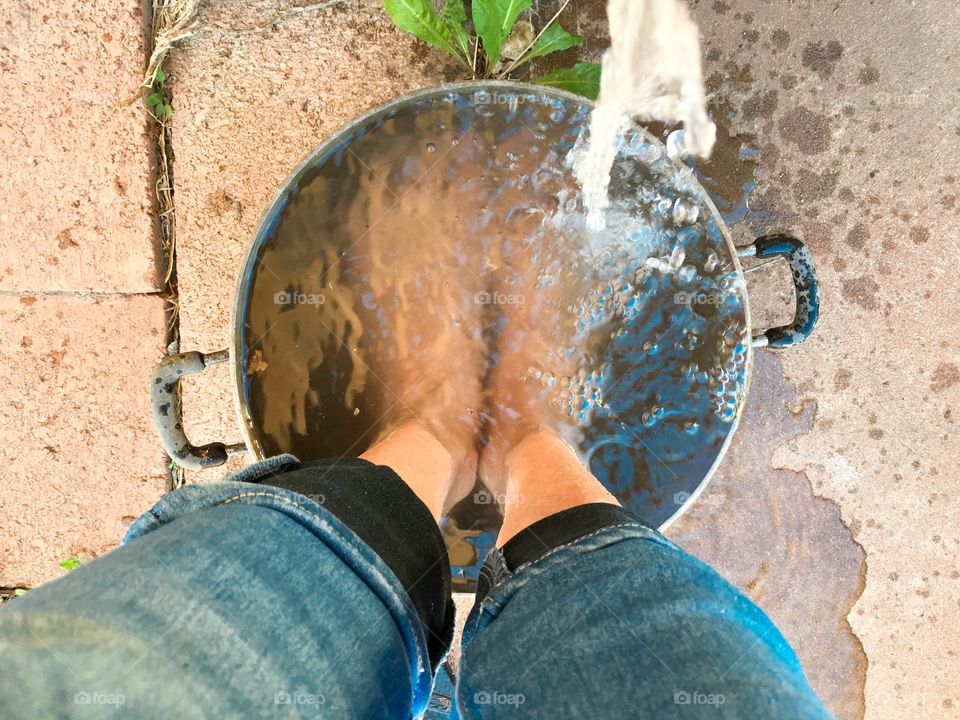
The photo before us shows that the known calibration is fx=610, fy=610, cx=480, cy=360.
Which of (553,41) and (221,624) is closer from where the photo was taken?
(221,624)

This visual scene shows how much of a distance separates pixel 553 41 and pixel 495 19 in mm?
83

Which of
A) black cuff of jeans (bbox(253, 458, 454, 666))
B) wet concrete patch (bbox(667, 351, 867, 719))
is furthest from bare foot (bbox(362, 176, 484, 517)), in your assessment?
wet concrete patch (bbox(667, 351, 867, 719))

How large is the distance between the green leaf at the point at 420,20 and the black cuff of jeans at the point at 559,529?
0.60 meters

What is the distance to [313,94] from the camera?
0.85 metres

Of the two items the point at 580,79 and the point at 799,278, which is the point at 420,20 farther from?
the point at 799,278

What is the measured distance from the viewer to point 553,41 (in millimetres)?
792

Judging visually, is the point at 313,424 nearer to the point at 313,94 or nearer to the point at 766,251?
the point at 313,94

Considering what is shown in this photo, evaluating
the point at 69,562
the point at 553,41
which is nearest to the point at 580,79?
the point at 553,41

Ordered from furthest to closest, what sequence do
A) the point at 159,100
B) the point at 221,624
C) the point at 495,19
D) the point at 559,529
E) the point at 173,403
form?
the point at 159,100
the point at 495,19
the point at 173,403
the point at 559,529
the point at 221,624

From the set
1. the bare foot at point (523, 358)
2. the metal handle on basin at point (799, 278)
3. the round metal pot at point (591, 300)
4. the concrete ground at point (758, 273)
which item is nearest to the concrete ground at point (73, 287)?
the concrete ground at point (758, 273)

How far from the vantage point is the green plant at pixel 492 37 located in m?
0.76

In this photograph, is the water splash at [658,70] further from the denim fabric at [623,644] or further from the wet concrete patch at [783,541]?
the denim fabric at [623,644]

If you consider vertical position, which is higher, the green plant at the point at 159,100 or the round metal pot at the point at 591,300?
the green plant at the point at 159,100

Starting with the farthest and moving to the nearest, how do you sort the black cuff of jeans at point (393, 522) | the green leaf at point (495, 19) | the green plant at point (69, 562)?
1. the green plant at point (69, 562)
2. the green leaf at point (495, 19)
3. the black cuff of jeans at point (393, 522)
